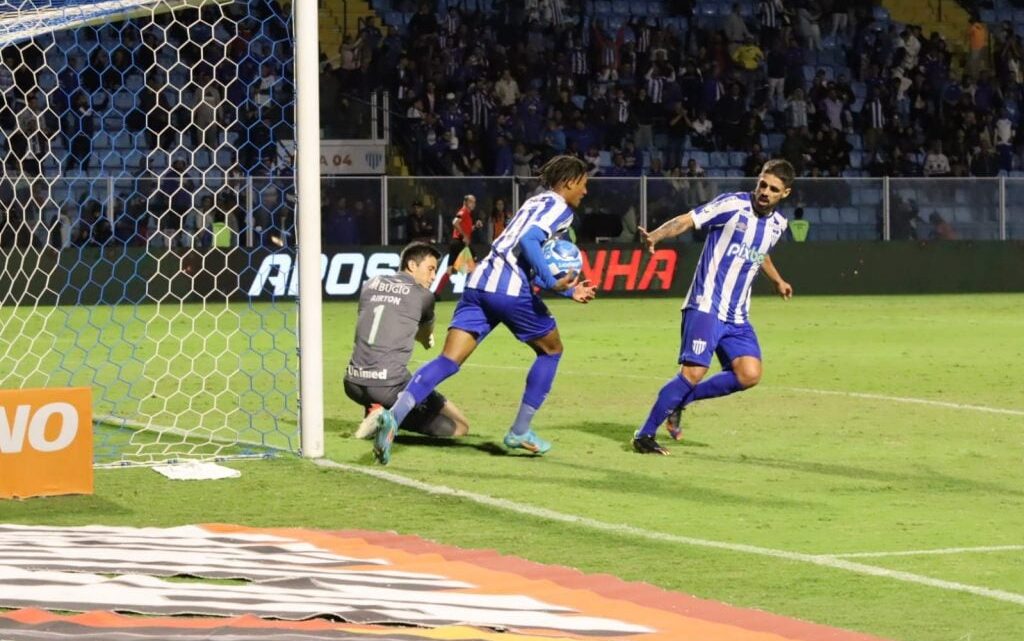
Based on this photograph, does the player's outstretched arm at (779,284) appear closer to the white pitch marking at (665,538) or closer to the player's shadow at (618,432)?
the player's shadow at (618,432)

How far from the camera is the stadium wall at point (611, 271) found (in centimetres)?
2484

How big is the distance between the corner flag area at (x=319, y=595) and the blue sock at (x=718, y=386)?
4048 millimetres

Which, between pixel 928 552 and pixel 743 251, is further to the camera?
pixel 743 251

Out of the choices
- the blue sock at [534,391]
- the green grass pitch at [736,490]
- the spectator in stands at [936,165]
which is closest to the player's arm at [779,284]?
the green grass pitch at [736,490]

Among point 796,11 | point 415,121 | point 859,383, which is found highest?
point 796,11

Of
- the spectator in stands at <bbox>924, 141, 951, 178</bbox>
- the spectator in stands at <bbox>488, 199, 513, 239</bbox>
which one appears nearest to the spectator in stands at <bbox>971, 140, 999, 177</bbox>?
the spectator in stands at <bbox>924, 141, 951, 178</bbox>

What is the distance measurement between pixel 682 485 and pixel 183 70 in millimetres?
15737

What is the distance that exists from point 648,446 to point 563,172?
5.58 ft

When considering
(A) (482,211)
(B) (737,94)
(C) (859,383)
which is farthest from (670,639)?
(B) (737,94)

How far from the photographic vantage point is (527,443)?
35.8ft

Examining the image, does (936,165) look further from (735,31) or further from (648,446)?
(648,446)

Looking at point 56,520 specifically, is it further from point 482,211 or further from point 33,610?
point 482,211

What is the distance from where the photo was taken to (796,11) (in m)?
37.2

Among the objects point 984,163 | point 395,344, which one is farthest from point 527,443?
point 984,163
